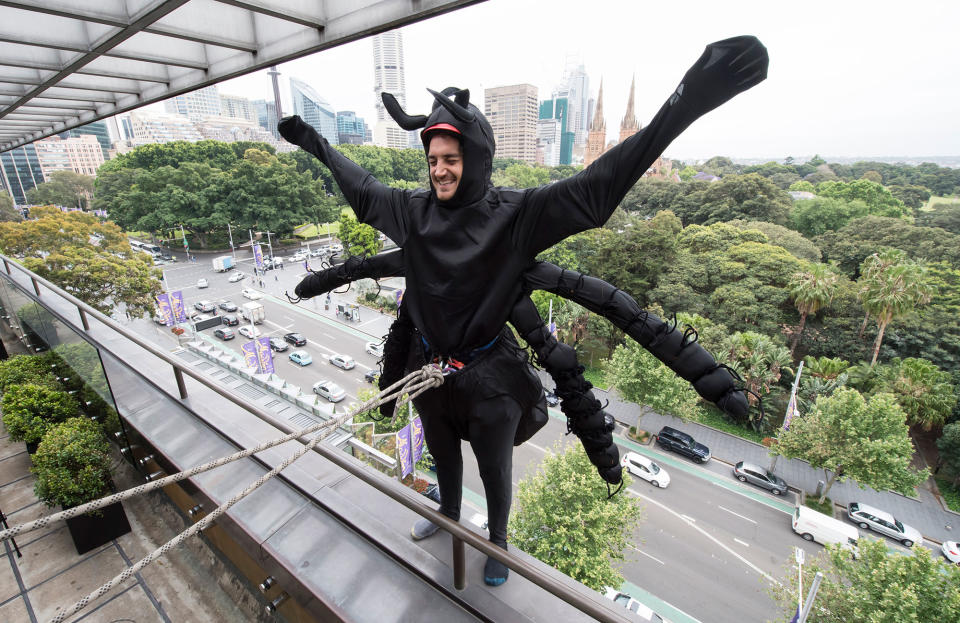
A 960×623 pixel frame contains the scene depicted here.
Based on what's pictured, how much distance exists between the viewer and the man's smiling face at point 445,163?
64.7 inches

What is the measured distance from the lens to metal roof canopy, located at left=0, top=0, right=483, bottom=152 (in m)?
2.33

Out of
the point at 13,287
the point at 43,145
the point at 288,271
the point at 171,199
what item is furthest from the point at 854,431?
Result: the point at 43,145

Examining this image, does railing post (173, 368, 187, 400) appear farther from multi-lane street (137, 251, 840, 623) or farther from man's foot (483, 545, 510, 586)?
multi-lane street (137, 251, 840, 623)

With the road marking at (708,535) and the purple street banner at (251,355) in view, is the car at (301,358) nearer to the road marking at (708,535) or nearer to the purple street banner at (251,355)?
the purple street banner at (251,355)

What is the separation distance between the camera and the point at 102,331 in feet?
12.9

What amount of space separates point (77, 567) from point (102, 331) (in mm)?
2226

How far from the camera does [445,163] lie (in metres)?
1.67

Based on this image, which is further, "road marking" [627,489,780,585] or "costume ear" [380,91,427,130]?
"road marking" [627,489,780,585]

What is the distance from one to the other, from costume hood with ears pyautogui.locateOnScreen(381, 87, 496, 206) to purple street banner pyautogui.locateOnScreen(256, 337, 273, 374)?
47.0 feet

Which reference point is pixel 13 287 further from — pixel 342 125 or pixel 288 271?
pixel 342 125

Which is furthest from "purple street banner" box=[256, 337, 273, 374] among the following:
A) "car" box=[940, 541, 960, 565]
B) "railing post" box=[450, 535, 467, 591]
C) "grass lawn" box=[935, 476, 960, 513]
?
"grass lawn" box=[935, 476, 960, 513]

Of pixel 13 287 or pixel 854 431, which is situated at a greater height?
pixel 13 287

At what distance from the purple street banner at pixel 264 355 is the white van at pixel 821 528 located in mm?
15529

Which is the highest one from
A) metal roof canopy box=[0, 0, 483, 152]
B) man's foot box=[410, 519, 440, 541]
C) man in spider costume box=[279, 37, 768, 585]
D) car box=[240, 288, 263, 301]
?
metal roof canopy box=[0, 0, 483, 152]
